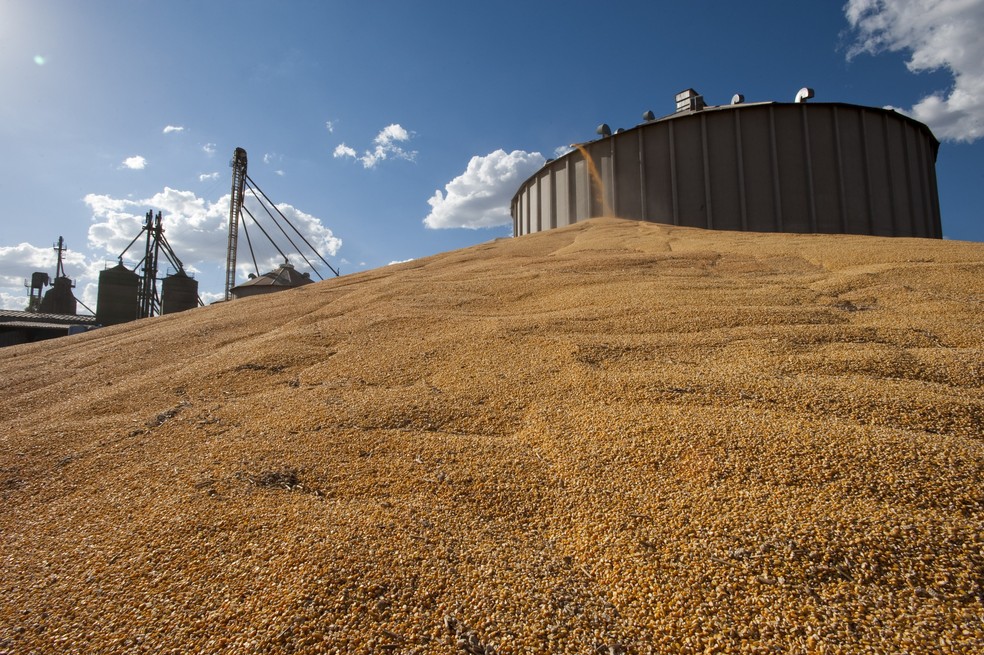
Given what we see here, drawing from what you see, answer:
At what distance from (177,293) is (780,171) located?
26459 millimetres

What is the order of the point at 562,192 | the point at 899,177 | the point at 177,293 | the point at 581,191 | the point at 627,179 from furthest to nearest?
the point at 177,293
the point at 562,192
the point at 581,191
the point at 627,179
the point at 899,177

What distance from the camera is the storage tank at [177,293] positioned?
25203 mm

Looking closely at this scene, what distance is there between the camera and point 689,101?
13.3m

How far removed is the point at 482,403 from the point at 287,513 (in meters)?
0.90

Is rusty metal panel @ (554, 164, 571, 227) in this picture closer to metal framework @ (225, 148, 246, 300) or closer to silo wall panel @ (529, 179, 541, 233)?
silo wall panel @ (529, 179, 541, 233)

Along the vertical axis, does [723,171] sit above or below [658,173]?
below

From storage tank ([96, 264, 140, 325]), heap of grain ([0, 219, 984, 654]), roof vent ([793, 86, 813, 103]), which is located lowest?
heap of grain ([0, 219, 984, 654])

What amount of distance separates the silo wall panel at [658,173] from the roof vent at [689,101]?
3078mm

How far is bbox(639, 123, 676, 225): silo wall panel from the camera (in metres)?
10.6

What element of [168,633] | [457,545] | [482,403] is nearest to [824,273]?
[482,403]

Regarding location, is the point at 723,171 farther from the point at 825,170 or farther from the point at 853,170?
the point at 853,170

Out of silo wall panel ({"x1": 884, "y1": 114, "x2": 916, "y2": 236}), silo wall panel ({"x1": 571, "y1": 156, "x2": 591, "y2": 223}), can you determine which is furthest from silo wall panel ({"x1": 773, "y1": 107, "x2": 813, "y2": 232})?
silo wall panel ({"x1": 571, "y1": 156, "x2": 591, "y2": 223})

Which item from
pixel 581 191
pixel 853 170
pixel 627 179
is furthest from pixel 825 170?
pixel 581 191

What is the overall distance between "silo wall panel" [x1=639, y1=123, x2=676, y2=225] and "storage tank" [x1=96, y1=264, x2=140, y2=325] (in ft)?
75.5
